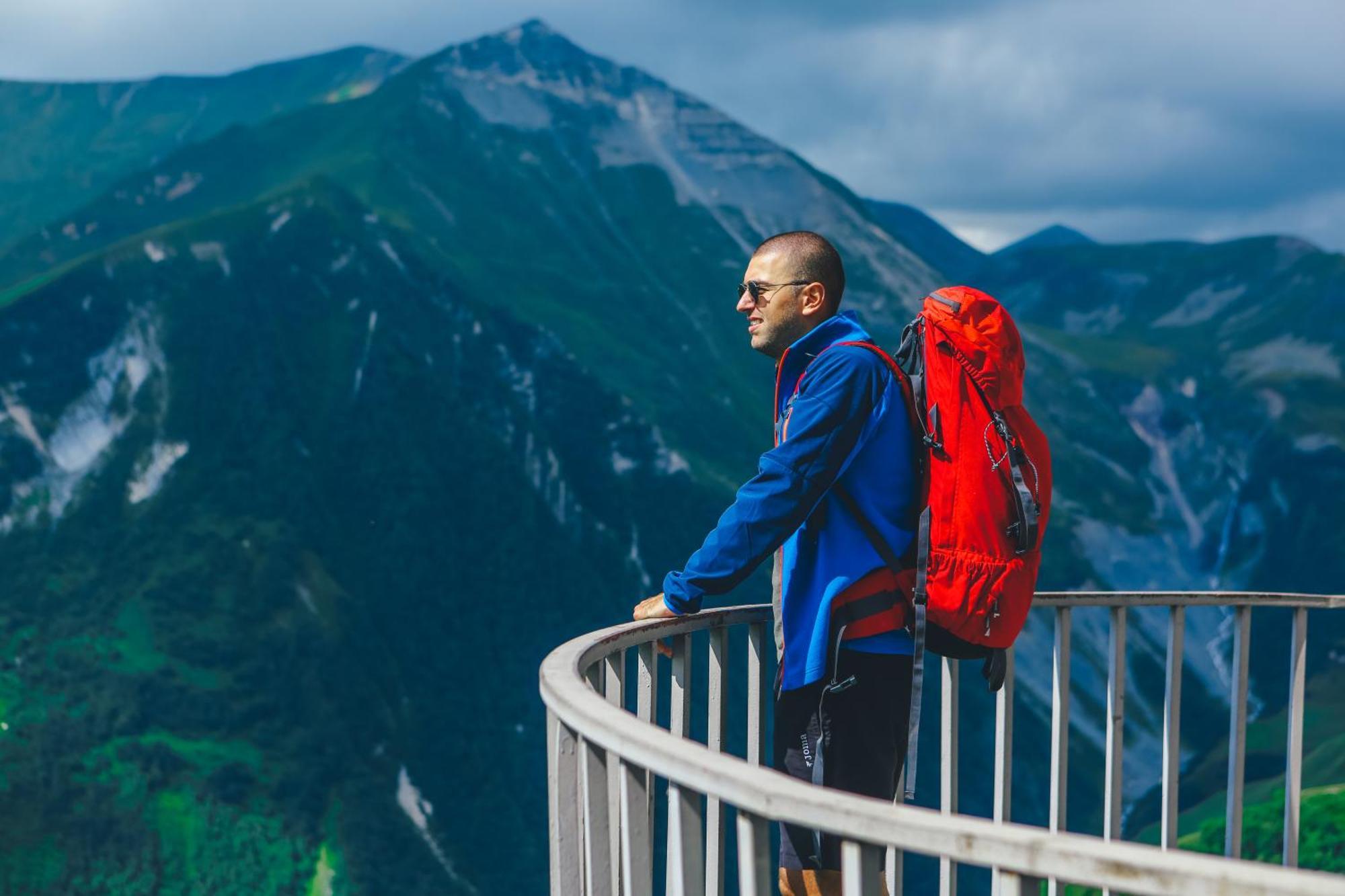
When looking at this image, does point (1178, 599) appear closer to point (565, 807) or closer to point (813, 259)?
point (813, 259)

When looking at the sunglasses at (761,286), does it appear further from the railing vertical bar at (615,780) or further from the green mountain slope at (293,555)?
the green mountain slope at (293,555)

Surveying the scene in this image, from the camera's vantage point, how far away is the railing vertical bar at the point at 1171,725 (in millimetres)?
3717

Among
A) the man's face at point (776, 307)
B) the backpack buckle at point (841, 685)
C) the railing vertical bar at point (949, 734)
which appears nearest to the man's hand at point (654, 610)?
the backpack buckle at point (841, 685)

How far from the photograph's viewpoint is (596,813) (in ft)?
6.86

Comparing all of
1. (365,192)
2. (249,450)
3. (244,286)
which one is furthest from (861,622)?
(365,192)

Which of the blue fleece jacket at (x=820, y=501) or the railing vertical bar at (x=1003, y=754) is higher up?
the blue fleece jacket at (x=820, y=501)

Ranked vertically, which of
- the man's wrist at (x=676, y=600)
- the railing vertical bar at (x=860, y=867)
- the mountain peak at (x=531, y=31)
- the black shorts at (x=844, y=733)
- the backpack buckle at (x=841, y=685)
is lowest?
the black shorts at (x=844, y=733)

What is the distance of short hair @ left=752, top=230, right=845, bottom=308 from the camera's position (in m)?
2.78

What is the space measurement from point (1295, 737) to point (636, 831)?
8.32 feet

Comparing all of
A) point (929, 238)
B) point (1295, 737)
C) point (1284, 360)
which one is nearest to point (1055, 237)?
point (929, 238)

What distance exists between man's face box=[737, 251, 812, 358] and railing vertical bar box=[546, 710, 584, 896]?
94cm

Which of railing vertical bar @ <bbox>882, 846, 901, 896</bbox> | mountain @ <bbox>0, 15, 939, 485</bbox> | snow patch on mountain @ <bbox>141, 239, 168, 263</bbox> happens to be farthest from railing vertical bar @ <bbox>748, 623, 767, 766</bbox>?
mountain @ <bbox>0, 15, 939, 485</bbox>

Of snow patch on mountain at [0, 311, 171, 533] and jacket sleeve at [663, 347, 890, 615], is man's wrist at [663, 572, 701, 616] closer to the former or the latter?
jacket sleeve at [663, 347, 890, 615]

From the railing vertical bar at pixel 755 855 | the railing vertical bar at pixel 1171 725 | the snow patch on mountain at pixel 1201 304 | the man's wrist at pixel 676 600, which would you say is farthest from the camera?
the snow patch on mountain at pixel 1201 304
